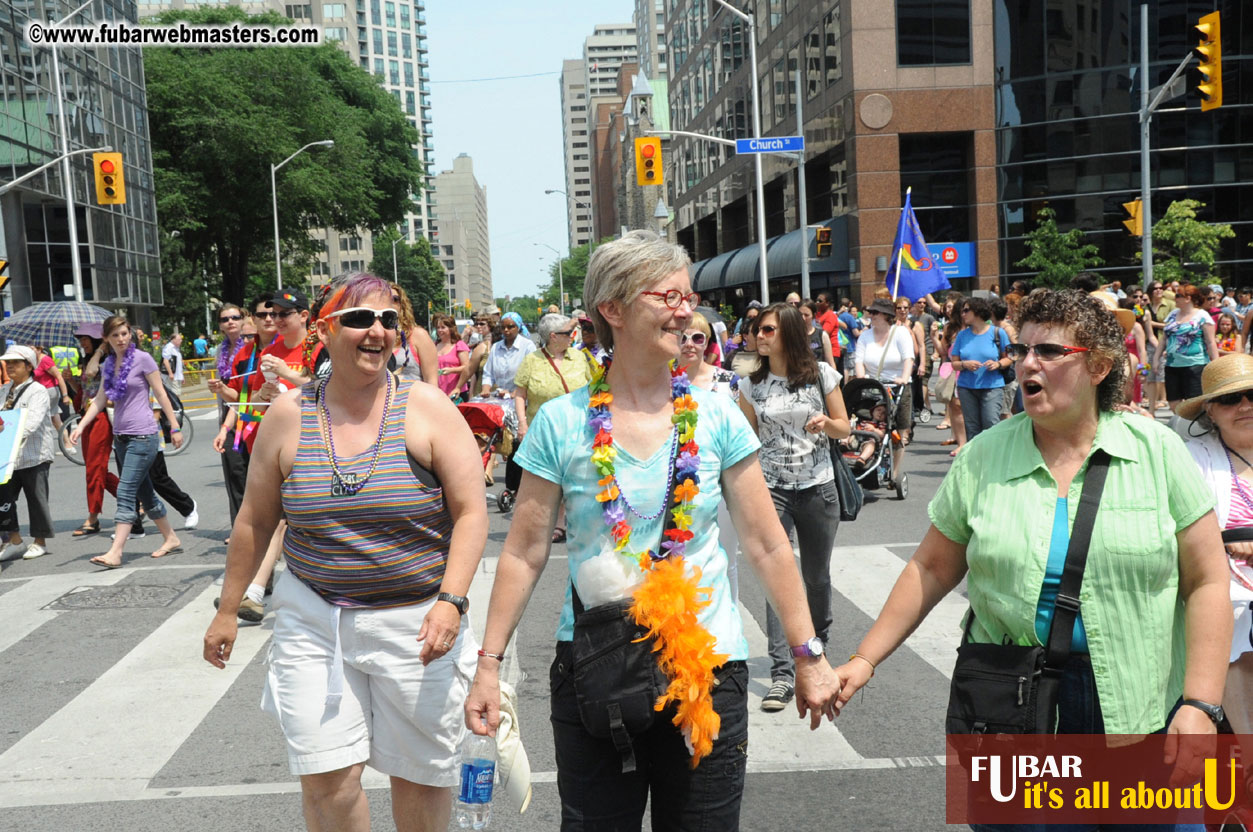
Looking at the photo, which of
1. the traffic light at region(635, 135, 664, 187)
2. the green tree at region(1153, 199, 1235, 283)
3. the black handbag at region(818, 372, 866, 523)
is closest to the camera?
the black handbag at region(818, 372, 866, 523)

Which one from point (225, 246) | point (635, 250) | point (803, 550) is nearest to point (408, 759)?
point (635, 250)

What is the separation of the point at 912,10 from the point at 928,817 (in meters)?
32.6

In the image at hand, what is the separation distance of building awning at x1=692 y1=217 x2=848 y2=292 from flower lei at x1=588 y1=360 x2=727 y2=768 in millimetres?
23520

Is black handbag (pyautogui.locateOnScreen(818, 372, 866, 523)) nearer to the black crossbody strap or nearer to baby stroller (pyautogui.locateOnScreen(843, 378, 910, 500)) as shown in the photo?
the black crossbody strap

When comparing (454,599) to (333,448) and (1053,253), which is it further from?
(1053,253)

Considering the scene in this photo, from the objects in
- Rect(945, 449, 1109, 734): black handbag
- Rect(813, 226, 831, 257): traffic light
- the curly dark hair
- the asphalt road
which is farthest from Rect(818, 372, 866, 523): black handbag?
Rect(813, 226, 831, 257): traffic light

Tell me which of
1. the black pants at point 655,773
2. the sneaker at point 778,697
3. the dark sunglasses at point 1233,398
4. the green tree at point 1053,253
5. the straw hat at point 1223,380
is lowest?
the sneaker at point 778,697

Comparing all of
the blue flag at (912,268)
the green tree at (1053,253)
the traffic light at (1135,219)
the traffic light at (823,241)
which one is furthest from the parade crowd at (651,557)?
the green tree at (1053,253)

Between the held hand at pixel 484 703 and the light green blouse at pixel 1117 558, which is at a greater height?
the light green blouse at pixel 1117 558

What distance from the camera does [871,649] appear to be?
307 cm

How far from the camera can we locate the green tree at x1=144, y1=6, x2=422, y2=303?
172 ft

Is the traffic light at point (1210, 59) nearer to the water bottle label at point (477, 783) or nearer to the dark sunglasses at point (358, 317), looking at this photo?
the dark sunglasses at point (358, 317)

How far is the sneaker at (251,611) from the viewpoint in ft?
23.6

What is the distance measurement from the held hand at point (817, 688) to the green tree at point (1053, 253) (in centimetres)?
2991
